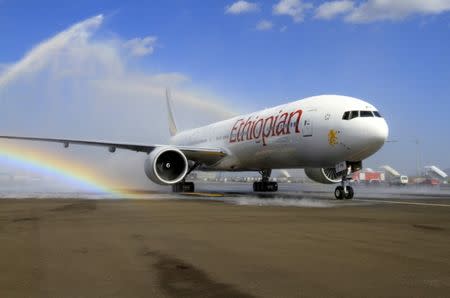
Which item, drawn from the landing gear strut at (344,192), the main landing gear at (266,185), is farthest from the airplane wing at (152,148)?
the landing gear strut at (344,192)

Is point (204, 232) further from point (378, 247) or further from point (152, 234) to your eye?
point (378, 247)

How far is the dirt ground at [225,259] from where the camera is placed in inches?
137

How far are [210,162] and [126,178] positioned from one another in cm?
1556

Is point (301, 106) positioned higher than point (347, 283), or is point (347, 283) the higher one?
point (301, 106)

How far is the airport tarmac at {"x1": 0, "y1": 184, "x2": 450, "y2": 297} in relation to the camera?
3.47 metres

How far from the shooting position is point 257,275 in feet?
12.9

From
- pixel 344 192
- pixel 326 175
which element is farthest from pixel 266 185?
pixel 344 192

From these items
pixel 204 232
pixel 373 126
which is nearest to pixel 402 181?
pixel 373 126

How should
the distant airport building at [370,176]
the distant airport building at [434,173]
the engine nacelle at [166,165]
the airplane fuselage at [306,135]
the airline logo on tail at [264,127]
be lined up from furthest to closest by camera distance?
the distant airport building at [370,176], the distant airport building at [434,173], the engine nacelle at [166,165], the airline logo on tail at [264,127], the airplane fuselage at [306,135]

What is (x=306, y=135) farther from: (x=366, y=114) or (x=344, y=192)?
(x=344, y=192)

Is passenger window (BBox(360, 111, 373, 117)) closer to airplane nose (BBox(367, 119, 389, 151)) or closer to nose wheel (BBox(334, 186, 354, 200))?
airplane nose (BBox(367, 119, 389, 151))

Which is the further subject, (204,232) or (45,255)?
(204,232)

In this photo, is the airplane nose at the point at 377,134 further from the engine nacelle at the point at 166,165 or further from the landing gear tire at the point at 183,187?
the landing gear tire at the point at 183,187

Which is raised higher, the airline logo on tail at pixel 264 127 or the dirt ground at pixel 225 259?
the airline logo on tail at pixel 264 127
